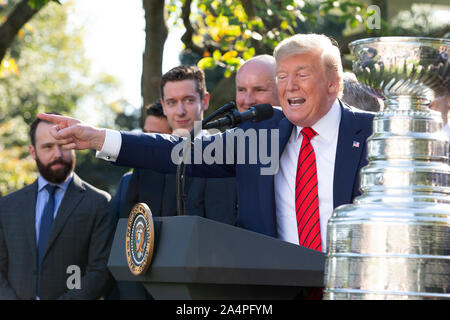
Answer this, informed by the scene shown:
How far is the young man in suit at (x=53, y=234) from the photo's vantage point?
19.9 feet

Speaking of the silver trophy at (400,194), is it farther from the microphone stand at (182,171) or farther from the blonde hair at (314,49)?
the blonde hair at (314,49)

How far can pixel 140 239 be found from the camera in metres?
2.78

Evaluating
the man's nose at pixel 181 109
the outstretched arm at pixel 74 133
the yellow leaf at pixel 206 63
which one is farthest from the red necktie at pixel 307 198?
the yellow leaf at pixel 206 63

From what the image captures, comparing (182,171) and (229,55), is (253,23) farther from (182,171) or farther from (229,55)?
(182,171)

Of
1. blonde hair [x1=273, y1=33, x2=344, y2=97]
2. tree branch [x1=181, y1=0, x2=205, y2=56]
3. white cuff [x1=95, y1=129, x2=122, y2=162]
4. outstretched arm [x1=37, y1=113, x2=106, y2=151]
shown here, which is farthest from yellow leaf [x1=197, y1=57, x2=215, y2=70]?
outstretched arm [x1=37, y1=113, x2=106, y2=151]

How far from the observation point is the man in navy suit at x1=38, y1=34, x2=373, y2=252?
354 centimetres

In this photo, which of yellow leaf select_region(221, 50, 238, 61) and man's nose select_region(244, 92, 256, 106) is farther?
yellow leaf select_region(221, 50, 238, 61)

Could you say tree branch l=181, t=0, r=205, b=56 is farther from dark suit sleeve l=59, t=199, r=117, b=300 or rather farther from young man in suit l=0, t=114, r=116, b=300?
dark suit sleeve l=59, t=199, r=117, b=300

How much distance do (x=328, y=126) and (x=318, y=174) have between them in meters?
0.27

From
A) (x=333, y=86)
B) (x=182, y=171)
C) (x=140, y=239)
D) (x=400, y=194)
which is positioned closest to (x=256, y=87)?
(x=333, y=86)

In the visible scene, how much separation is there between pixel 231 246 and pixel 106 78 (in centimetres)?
4113

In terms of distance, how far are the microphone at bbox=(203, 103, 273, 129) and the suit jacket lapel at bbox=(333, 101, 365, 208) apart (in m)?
0.54

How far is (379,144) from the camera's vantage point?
2414 mm

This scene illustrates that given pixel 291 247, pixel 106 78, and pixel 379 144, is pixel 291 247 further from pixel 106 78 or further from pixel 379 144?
pixel 106 78
